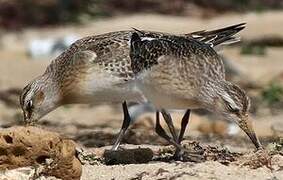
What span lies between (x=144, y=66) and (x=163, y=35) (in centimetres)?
48

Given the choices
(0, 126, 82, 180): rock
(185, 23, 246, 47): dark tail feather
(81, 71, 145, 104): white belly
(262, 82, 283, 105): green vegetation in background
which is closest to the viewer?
(0, 126, 82, 180): rock

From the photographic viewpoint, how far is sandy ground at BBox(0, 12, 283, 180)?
6145 millimetres

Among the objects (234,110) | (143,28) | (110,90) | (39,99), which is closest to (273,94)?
(39,99)

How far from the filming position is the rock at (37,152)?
5859 mm

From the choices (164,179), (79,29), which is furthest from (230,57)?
(164,179)

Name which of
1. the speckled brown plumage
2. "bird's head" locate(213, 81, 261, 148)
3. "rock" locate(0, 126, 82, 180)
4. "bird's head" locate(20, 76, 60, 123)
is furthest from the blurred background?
"rock" locate(0, 126, 82, 180)

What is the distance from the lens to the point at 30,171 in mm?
5852

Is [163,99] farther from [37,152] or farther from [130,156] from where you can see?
[37,152]

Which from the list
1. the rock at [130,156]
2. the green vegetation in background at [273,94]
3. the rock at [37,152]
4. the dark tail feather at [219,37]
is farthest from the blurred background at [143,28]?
the rock at [37,152]

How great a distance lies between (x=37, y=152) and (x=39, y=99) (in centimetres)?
147

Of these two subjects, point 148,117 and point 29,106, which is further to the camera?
point 148,117

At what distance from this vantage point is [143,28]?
18281mm

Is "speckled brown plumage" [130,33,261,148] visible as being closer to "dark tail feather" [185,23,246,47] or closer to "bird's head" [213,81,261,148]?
"bird's head" [213,81,261,148]

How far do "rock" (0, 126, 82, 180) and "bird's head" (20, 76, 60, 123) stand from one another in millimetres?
1312
